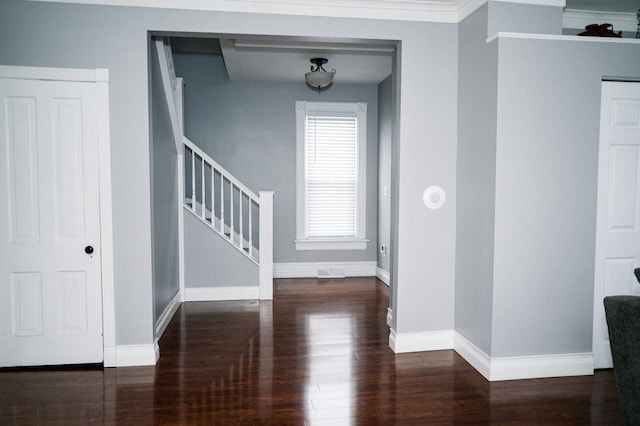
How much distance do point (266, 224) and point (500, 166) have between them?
305 centimetres

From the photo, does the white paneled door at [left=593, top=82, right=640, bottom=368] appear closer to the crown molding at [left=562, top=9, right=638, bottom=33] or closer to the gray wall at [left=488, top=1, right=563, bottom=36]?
the gray wall at [left=488, top=1, right=563, bottom=36]

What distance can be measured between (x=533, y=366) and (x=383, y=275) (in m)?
3.24

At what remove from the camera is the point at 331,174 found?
Result: 6.78 meters

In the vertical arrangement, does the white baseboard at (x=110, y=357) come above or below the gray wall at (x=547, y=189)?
below

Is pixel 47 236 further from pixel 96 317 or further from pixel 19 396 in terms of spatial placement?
pixel 19 396

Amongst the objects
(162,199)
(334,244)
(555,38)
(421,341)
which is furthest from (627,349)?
(334,244)

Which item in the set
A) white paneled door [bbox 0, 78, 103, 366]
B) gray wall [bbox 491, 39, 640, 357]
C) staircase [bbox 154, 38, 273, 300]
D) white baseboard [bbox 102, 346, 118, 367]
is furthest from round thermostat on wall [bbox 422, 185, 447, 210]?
white baseboard [bbox 102, 346, 118, 367]

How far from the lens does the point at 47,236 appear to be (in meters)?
3.41

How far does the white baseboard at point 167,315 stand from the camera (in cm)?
409

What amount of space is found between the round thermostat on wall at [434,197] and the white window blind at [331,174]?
310 centimetres

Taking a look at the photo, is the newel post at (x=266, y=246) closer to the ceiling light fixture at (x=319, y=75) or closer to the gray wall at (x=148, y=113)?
the ceiling light fixture at (x=319, y=75)

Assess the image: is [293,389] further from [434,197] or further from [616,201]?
[616,201]

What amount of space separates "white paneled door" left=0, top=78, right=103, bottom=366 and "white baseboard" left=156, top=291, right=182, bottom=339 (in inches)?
25.7

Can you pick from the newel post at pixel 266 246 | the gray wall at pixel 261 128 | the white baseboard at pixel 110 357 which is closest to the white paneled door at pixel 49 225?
the white baseboard at pixel 110 357
